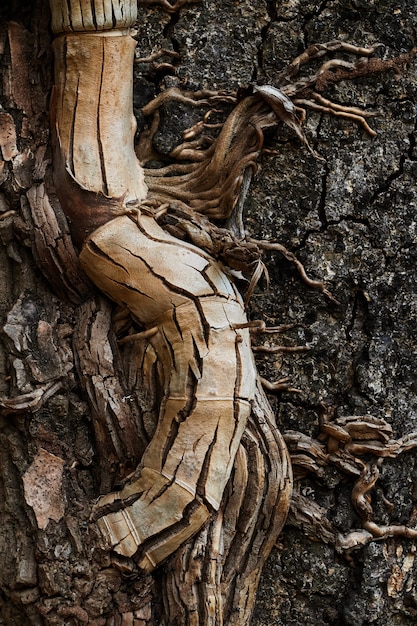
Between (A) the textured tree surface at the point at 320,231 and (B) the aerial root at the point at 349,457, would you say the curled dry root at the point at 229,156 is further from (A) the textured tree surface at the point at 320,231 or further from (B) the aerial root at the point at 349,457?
(B) the aerial root at the point at 349,457

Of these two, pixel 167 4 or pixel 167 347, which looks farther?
pixel 167 4

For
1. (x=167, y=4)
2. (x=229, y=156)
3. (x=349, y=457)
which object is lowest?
(x=349, y=457)

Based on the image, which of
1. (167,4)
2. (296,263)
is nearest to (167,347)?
(296,263)

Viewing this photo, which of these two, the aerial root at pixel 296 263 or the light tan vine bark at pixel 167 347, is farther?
the aerial root at pixel 296 263

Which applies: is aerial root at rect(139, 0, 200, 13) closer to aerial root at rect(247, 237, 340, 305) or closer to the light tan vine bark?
the light tan vine bark

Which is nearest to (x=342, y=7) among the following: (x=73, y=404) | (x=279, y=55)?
(x=279, y=55)

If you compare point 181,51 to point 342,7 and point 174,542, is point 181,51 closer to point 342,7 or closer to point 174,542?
point 342,7

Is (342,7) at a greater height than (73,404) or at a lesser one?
greater

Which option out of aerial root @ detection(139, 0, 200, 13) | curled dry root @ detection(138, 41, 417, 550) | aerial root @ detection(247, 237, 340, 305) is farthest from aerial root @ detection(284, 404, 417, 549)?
aerial root @ detection(139, 0, 200, 13)

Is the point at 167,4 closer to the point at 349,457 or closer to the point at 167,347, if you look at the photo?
the point at 167,347

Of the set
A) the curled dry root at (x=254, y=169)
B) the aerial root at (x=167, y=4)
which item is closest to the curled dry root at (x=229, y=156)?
the curled dry root at (x=254, y=169)

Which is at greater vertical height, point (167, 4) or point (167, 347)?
point (167, 4)
